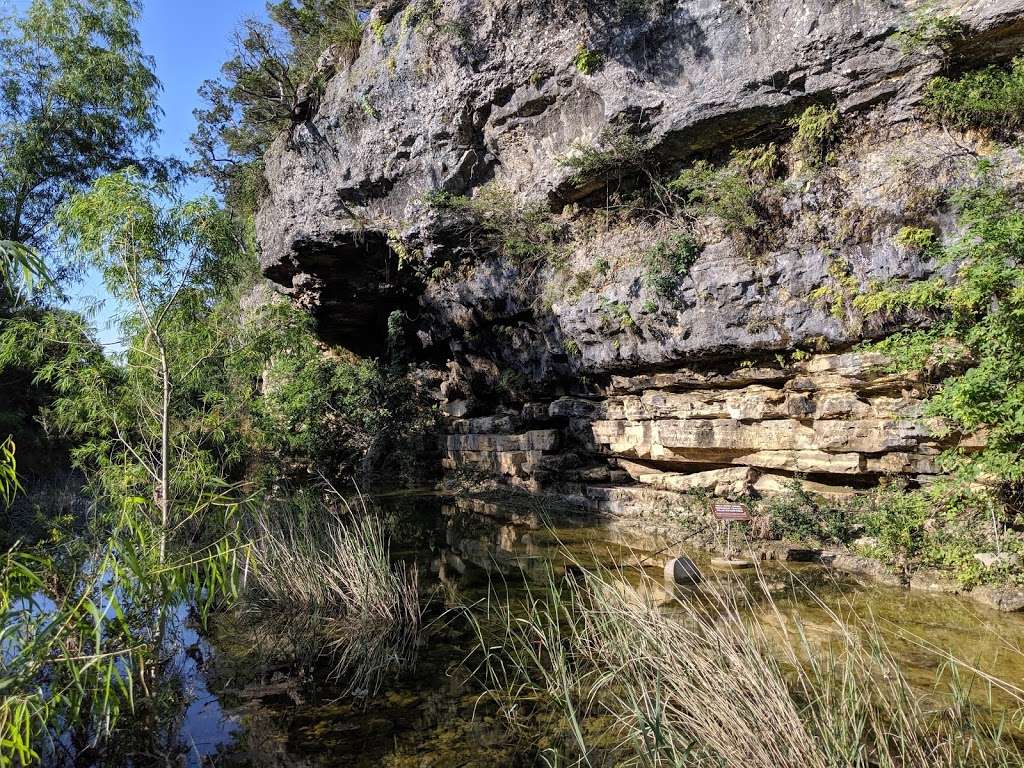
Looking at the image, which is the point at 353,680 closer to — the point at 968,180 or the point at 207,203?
the point at 207,203

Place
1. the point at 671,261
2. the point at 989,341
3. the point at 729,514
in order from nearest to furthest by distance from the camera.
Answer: the point at 989,341
the point at 729,514
the point at 671,261

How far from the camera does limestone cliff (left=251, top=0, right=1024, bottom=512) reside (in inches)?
278

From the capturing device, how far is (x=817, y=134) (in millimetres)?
7930

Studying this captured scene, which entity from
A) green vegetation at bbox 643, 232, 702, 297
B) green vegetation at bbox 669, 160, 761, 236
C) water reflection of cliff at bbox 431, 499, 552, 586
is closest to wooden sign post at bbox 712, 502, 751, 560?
water reflection of cliff at bbox 431, 499, 552, 586

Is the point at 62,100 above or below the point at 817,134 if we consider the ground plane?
above

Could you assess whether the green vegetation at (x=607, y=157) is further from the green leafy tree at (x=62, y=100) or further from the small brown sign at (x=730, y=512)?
the green leafy tree at (x=62, y=100)

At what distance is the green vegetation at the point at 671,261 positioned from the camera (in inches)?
349

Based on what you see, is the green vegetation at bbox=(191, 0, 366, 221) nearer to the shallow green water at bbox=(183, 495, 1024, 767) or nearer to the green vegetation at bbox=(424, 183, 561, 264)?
the green vegetation at bbox=(424, 183, 561, 264)

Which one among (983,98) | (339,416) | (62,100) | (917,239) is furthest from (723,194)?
(62,100)

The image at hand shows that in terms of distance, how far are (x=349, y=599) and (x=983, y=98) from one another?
8.12m

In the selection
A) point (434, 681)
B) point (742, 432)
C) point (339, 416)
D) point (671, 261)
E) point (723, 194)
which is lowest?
point (434, 681)

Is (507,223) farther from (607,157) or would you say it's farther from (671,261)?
(671,261)

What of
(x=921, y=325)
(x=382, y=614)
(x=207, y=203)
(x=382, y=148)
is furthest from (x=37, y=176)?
(x=921, y=325)

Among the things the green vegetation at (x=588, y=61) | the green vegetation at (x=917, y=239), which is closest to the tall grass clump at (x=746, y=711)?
the green vegetation at (x=917, y=239)
